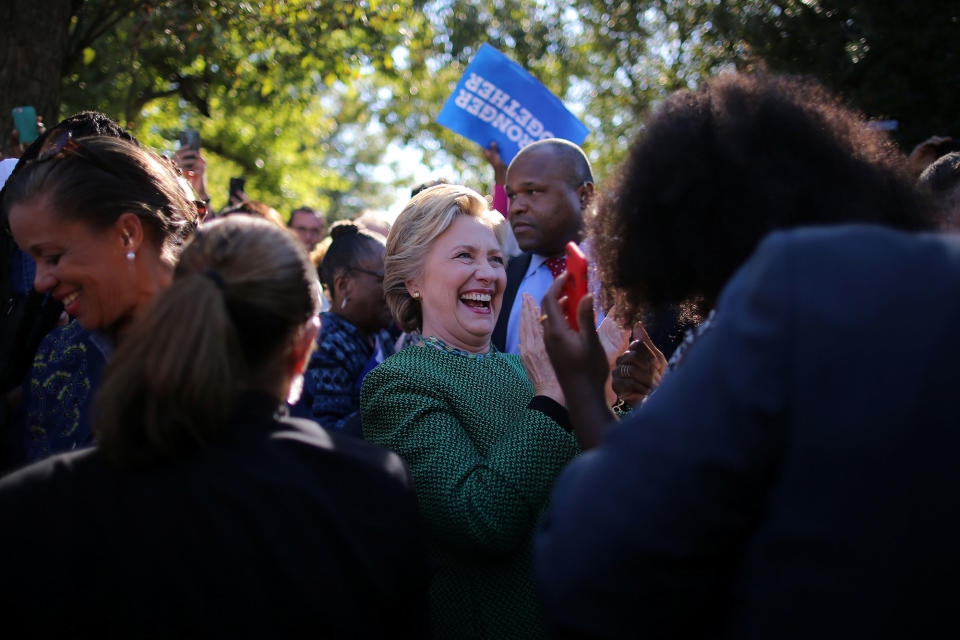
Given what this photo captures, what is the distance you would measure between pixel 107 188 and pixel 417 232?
1069mm

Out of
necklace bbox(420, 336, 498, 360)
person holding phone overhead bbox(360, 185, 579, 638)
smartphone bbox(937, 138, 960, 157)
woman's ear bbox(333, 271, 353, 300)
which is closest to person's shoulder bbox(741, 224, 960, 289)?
person holding phone overhead bbox(360, 185, 579, 638)

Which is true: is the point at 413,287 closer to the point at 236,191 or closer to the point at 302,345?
the point at 302,345

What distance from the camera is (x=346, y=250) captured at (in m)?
5.03

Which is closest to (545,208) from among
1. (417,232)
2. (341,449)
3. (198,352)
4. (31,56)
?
(417,232)

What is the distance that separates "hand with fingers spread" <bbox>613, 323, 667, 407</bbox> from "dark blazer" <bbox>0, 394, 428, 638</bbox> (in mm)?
1222

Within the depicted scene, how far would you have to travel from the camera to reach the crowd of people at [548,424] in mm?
1157

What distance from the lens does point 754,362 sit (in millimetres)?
1173

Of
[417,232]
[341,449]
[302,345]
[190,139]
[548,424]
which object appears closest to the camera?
[341,449]

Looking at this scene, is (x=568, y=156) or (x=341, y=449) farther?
(x=568, y=156)

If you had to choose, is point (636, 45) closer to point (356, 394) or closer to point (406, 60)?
point (406, 60)

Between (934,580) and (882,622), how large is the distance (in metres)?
0.10

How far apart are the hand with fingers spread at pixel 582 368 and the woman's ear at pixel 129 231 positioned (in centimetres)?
124

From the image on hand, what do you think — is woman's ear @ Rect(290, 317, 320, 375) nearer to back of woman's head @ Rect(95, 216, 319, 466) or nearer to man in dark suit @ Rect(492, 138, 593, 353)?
back of woman's head @ Rect(95, 216, 319, 466)

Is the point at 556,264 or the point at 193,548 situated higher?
the point at 556,264
